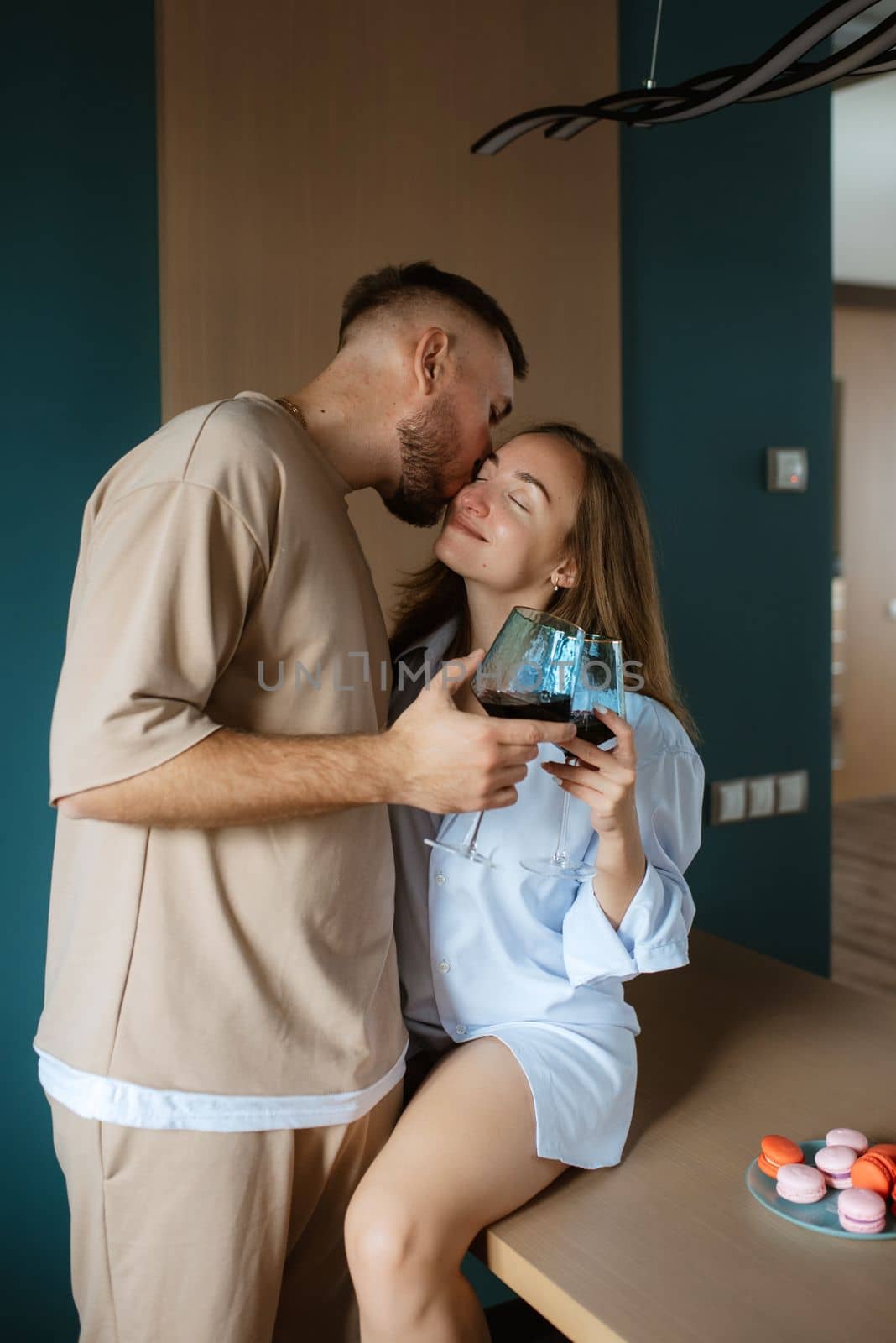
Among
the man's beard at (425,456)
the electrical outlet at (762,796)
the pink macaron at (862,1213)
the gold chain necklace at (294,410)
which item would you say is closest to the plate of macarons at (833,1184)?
the pink macaron at (862,1213)

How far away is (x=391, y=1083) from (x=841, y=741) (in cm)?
590

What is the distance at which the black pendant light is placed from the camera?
1.12 m

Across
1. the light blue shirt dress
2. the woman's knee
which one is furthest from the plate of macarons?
the woman's knee

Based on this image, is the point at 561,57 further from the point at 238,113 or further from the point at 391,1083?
the point at 391,1083

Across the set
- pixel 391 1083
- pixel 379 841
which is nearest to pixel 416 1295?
pixel 391 1083

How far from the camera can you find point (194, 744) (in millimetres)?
1177

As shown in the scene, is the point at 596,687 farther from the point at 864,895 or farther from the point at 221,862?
the point at 864,895

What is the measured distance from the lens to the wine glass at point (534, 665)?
126cm

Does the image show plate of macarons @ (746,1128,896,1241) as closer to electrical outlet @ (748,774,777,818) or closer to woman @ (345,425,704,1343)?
woman @ (345,425,704,1343)

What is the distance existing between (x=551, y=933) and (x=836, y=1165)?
46 centimetres

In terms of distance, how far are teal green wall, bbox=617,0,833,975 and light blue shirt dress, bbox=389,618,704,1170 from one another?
1.13 m

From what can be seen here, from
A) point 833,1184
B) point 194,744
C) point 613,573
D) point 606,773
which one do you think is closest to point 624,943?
point 606,773

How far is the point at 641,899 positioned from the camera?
4.98 ft

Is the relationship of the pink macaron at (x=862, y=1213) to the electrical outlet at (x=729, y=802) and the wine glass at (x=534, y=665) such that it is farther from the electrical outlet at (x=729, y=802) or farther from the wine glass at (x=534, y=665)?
the electrical outlet at (x=729, y=802)
